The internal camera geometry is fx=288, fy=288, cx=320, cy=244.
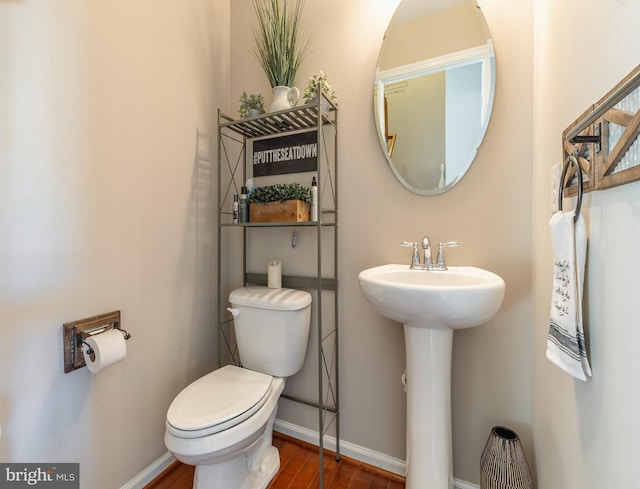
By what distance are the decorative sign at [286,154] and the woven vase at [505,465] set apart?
54.8 inches

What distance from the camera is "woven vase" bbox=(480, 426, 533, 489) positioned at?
991mm

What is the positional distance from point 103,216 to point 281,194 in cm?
73

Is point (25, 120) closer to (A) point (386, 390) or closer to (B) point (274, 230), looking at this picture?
(B) point (274, 230)

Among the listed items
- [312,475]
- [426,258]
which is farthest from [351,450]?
[426,258]

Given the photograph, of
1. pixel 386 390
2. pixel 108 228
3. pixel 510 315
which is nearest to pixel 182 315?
pixel 108 228

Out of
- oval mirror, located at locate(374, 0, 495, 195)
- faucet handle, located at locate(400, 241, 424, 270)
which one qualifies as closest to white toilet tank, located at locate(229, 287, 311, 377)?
faucet handle, located at locate(400, 241, 424, 270)

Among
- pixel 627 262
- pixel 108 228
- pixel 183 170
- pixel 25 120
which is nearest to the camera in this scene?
pixel 627 262

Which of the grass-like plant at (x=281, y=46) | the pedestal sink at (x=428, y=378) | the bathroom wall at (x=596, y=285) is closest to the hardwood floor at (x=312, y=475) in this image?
the pedestal sink at (x=428, y=378)

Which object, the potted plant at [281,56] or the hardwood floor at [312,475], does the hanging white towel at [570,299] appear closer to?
the hardwood floor at [312,475]

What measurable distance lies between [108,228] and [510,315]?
1644 mm

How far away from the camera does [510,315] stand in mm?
1154

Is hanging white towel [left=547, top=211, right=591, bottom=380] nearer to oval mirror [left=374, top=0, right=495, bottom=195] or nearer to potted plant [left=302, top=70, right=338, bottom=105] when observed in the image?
oval mirror [left=374, top=0, right=495, bottom=195]

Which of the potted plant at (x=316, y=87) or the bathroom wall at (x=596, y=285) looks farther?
the potted plant at (x=316, y=87)

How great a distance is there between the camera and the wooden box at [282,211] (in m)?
1.36
